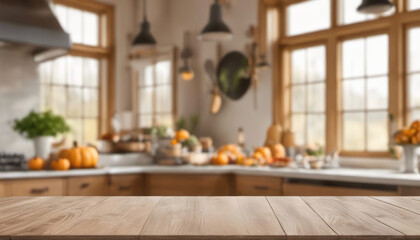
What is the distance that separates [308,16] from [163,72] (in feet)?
7.26

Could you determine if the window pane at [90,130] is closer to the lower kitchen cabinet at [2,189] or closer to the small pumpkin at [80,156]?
the small pumpkin at [80,156]

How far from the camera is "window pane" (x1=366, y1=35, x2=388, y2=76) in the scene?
4129 millimetres

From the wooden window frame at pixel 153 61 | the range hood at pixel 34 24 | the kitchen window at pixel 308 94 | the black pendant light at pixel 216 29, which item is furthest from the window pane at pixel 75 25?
the kitchen window at pixel 308 94

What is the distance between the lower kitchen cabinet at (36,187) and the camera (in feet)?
10.9

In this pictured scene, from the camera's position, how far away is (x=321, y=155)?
404cm

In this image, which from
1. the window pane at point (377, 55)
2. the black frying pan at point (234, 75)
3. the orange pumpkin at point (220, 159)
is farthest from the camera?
the black frying pan at point (234, 75)

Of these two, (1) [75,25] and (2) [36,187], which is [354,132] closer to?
(2) [36,187]

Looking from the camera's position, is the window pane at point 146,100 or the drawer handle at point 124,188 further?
the window pane at point 146,100

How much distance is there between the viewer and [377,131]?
13.8 ft

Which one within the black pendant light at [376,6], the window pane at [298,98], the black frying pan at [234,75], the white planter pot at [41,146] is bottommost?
the white planter pot at [41,146]

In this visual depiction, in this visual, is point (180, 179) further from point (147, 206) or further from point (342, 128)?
point (147, 206)

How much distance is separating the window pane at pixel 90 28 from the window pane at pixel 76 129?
105 cm

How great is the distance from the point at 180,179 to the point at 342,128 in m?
1.70

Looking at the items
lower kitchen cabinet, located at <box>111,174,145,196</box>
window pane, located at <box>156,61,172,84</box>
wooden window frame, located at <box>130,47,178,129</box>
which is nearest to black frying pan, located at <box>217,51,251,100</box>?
wooden window frame, located at <box>130,47,178,129</box>
